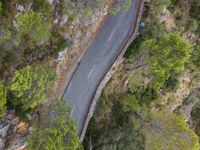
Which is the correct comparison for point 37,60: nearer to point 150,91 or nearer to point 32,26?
point 32,26

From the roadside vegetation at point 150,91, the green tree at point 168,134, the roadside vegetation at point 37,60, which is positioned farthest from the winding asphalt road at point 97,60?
the green tree at point 168,134

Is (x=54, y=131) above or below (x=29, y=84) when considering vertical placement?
below

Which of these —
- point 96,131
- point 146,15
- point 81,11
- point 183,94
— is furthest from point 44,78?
point 183,94

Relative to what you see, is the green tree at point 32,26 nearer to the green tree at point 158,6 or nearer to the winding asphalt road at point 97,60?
the winding asphalt road at point 97,60

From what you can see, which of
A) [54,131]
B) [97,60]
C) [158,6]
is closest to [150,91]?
[97,60]

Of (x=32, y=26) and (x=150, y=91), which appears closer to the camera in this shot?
(x=32, y=26)

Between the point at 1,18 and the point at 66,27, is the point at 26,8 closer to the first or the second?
the point at 1,18
